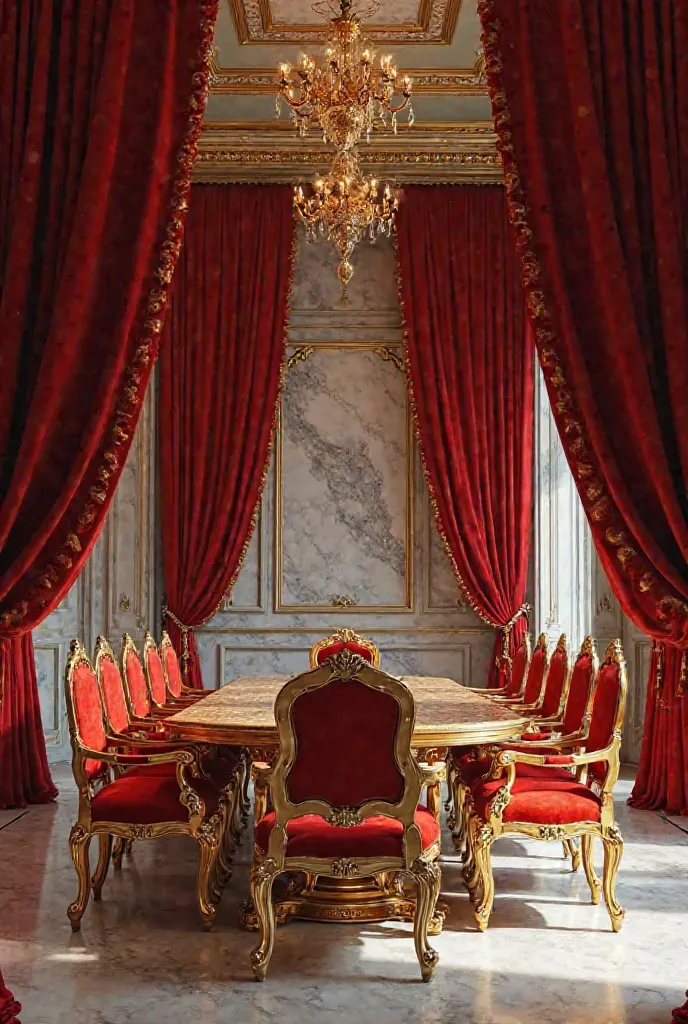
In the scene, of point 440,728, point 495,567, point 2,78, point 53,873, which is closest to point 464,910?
point 440,728

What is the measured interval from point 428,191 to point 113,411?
5351 mm

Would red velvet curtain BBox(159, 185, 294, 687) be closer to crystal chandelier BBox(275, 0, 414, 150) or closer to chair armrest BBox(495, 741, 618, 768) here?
crystal chandelier BBox(275, 0, 414, 150)

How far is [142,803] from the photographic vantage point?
12.8 feet

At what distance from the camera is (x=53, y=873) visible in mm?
4621

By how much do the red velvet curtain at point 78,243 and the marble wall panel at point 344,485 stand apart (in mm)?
4846

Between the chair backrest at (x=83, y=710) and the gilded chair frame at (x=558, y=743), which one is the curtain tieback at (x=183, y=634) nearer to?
the gilded chair frame at (x=558, y=743)

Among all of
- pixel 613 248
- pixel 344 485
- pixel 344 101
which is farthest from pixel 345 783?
pixel 344 485

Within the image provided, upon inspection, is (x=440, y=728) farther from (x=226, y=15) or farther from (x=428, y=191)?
(x=428, y=191)

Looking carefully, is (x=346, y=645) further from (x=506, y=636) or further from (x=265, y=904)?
(x=506, y=636)

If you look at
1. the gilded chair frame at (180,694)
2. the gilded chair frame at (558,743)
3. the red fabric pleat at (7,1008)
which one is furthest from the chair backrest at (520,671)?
the red fabric pleat at (7,1008)

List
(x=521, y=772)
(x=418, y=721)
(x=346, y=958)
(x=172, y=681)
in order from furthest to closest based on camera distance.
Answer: (x=172, y=681), (x=521, y=772), (x=418, y=721), (x=346, y=958)

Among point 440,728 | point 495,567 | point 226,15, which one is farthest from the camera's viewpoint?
point 495,567

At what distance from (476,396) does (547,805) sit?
13.5 feet

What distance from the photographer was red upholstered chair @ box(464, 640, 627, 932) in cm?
388
